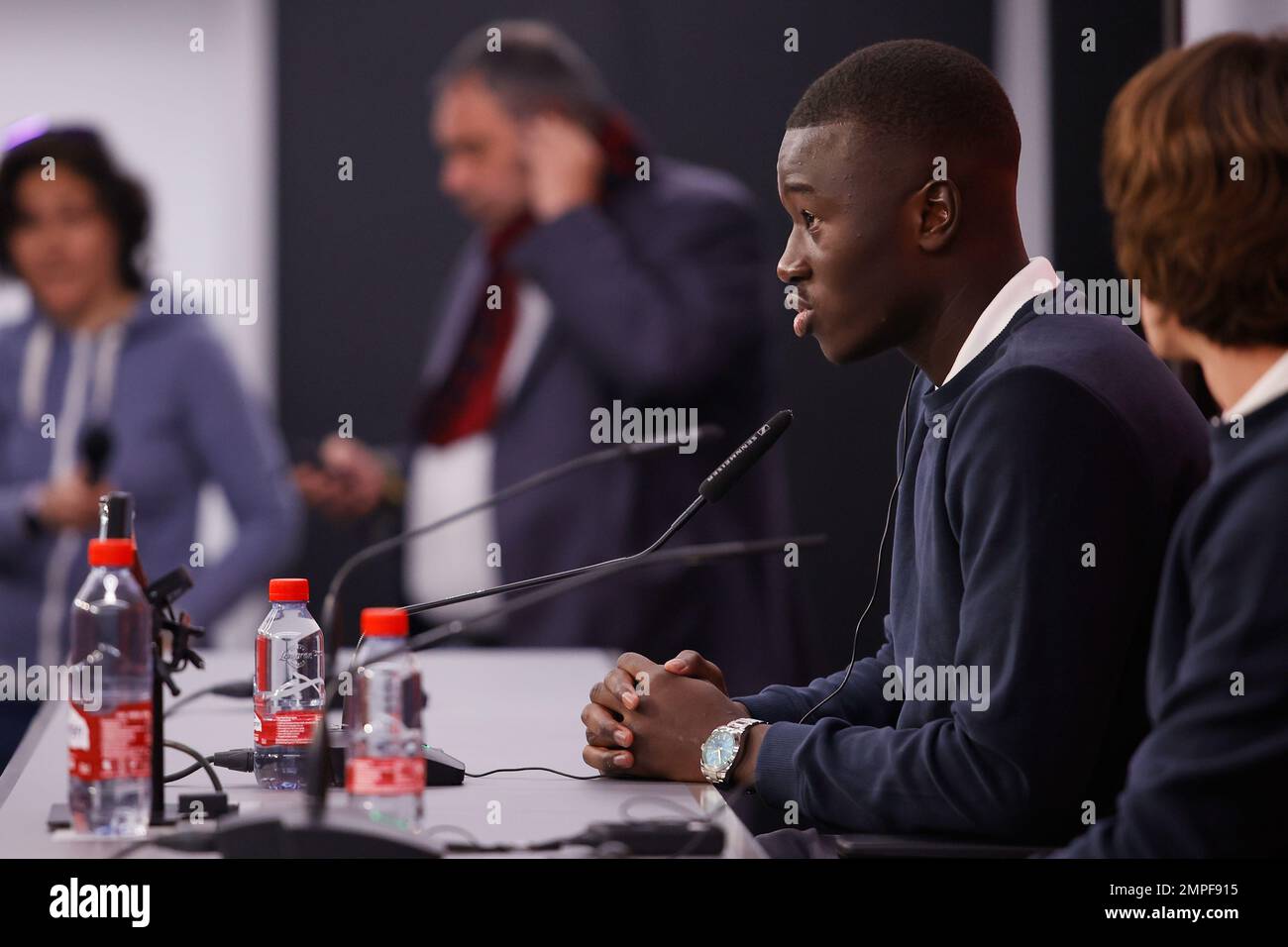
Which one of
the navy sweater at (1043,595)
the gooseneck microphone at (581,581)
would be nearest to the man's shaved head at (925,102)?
the navy sweater at (1043,595)

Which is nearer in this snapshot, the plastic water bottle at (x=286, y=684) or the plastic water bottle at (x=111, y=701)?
the plastic water bottle at (x=111, y=701)

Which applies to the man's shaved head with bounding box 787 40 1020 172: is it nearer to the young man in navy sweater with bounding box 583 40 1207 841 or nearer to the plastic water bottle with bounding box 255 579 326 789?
the young man in navy sweater with bounding box 583 40 1207 841

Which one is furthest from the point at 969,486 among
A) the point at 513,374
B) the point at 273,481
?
the point at 273,481

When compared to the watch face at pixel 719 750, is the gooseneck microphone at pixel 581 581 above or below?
above

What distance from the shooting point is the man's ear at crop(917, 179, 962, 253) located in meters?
1.38

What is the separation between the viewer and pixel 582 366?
3389mm

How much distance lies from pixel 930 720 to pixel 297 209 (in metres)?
2.76

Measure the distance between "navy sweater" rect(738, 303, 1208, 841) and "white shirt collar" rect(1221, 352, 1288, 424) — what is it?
0.14m

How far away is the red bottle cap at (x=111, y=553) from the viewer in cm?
125

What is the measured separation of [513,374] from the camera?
342cm

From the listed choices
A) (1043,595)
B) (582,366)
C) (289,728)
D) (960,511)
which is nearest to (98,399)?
(582,366)

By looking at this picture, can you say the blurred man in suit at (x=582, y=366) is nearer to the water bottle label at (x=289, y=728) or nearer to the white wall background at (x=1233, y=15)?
the white wall background at (x=1233, y=15)

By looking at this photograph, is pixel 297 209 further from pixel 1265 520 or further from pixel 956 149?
pixel 1265 520

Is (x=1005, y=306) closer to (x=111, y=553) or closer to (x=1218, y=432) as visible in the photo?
(x=1218, y=432)
